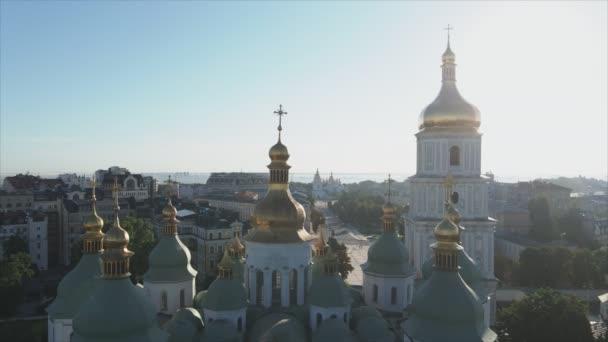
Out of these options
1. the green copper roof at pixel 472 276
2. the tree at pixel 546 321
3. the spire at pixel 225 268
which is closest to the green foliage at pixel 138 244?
the spire at pixel 225 268

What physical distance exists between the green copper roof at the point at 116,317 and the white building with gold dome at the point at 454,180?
18654 mm

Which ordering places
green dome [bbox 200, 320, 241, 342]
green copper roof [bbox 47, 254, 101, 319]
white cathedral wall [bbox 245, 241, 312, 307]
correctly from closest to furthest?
green dome [bbox 200, 320, 241, 342] → white cathedral wall [bbox 245, 241, 312, 307] → green copper roof [bbox 47, 254, 101, 319]

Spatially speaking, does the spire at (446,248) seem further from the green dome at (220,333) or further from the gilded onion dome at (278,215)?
the green dome at (220,333)

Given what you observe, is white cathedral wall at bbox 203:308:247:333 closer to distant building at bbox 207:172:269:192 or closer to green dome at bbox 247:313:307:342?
green dome at bbox 247:313:307:342

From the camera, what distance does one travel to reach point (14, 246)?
4734 centimetres

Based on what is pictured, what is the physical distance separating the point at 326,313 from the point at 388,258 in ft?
18.8

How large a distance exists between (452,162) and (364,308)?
1422 centimetres

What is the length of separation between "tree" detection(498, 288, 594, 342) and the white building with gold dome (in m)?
2.88

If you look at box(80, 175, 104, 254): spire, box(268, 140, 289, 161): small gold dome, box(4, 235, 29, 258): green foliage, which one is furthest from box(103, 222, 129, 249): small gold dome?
box(4, 235, 29, 258): green foliage

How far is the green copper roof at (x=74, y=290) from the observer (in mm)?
19203

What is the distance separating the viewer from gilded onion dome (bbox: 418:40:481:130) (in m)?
29.8

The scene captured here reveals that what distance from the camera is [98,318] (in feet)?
46.0

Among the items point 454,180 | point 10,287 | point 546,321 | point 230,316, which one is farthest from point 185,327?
point 10,287

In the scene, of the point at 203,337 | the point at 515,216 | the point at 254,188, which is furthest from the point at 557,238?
the point at 254,188
